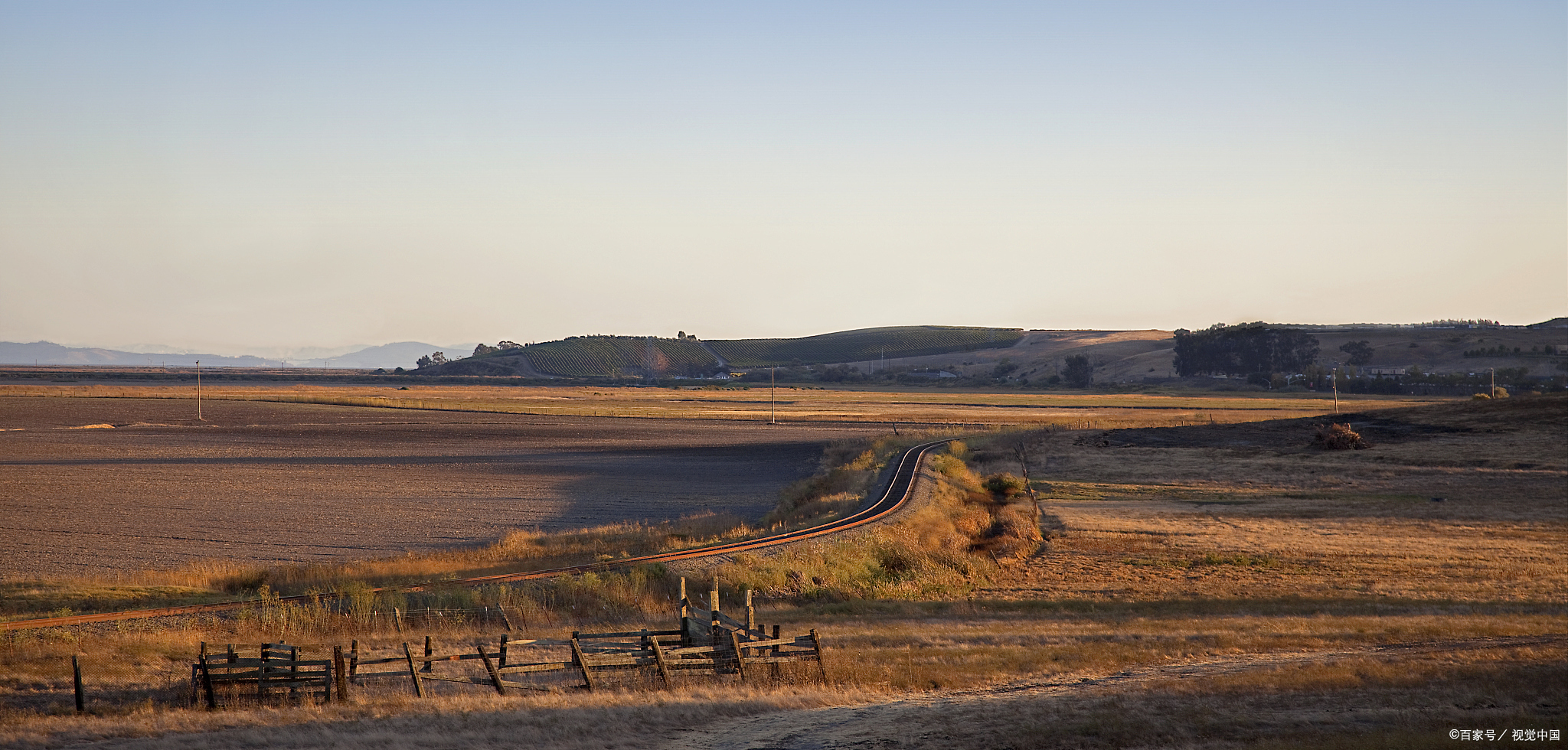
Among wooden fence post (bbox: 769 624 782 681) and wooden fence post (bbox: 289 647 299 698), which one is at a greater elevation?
wooden fence post (bbox: 289 647 299 698)

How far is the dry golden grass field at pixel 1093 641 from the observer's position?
1255 centimetres

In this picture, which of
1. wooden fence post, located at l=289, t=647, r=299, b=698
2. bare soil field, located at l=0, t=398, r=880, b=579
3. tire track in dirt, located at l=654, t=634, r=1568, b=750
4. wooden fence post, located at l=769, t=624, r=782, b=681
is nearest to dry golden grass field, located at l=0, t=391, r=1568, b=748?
tire track in dirt, located at l=654, t=634, r=1568, b=750

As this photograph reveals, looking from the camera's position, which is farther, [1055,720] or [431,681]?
[431,681]

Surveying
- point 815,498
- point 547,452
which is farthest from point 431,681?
point 547,452

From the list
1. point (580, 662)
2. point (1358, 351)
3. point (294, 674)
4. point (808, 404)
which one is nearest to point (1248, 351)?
point (1358, 351)

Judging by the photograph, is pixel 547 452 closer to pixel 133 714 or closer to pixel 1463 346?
pixel 133 714

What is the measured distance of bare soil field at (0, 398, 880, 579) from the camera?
30453 millimetres

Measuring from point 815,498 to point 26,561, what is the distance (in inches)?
1035

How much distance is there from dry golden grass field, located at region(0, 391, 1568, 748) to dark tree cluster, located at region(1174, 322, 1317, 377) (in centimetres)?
14519

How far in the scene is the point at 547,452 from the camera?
205ft

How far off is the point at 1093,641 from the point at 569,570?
11453 mm

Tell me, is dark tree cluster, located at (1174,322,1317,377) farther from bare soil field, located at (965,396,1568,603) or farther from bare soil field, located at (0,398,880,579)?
bare soil field, located at (0,398,880,579)

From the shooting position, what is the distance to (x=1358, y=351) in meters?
180

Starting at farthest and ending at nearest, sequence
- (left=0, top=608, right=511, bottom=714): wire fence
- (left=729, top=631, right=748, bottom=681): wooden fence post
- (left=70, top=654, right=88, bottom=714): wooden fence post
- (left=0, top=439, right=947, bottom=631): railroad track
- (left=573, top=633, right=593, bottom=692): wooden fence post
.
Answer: (left=0, top=439, right=947, bottom=631): railroad track → (left=729, top=631, right=748, bottom=681): wooden fence post → (left=573, top=633, right=593, bottom=692): wooden fence post → (left=0, top=608, right=511, bottom=714): wire fence → (left=70, top=654, right=88, bottom=714): wooden fence post
